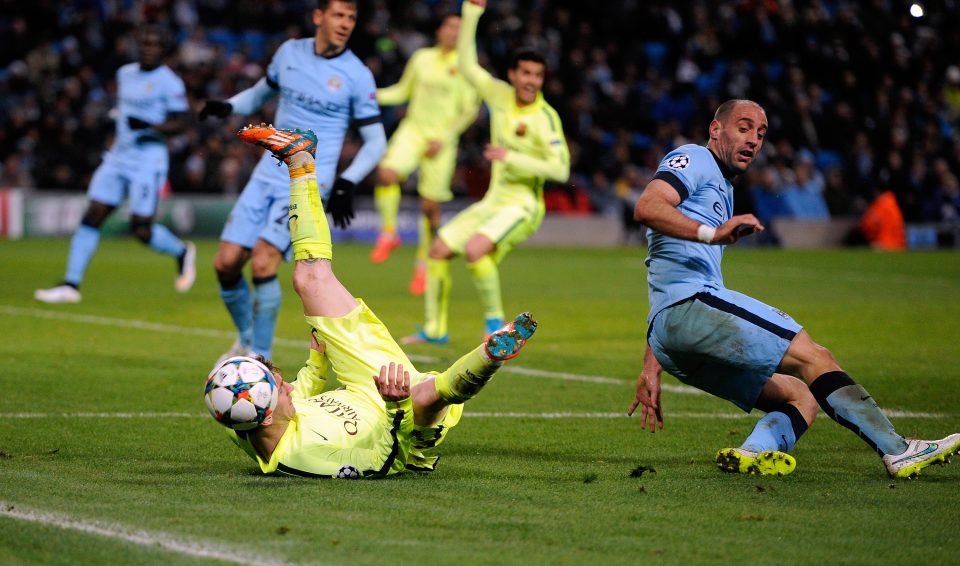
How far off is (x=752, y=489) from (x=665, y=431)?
177cm

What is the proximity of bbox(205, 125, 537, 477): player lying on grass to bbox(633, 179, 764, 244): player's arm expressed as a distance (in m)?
0.77

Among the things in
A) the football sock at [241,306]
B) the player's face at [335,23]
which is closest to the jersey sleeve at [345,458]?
the football sock at [241,306]

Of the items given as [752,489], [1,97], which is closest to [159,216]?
[1,97]

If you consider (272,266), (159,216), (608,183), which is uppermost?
(272,266)

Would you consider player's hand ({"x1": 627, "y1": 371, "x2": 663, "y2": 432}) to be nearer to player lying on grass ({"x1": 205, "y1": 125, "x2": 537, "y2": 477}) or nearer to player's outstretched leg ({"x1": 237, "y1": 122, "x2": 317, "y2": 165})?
player lying on grass ({"x1": 205, "y1": 125, "x2": 537, "y2": 477})

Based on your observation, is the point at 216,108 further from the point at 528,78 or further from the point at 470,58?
the point at 470,58

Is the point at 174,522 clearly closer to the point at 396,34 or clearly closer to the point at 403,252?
the point at 403,252

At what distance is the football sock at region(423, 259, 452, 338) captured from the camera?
12.5 meters

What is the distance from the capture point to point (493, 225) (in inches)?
490

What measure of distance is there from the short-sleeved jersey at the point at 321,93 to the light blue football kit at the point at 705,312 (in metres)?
4.26

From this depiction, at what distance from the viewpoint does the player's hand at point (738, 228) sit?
18.7 ft

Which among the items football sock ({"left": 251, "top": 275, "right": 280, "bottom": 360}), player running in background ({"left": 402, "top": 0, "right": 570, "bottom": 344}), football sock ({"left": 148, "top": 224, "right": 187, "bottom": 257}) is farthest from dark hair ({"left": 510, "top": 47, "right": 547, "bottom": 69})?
football sock ({"left": 148, "top": 224, "right": 187, "bottom": 257})

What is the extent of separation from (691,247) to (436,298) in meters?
6.05

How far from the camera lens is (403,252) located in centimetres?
2639
